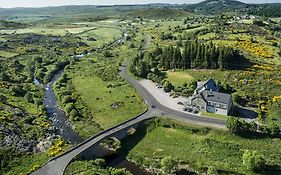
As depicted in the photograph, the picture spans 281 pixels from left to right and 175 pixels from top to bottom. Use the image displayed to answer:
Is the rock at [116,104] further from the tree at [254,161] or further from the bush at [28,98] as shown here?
the tree at [254,161]

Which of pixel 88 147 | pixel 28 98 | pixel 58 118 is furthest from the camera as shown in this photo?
pixel 28 98

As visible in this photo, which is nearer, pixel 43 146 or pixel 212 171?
pixel 212 171

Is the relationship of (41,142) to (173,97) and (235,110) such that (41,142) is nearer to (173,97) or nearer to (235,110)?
(173,97)

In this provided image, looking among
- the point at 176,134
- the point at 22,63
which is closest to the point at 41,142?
the point at 176,134

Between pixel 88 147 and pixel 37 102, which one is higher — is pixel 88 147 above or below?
below

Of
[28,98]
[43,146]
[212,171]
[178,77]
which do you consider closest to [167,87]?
[178,77]

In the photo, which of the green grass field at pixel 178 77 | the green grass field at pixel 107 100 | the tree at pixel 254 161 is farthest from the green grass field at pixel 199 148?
the green grass field at pixel 178 77

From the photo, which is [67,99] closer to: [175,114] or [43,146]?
[43,146]

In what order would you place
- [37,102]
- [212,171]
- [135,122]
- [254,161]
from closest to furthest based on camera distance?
[254,161] → [212,171] → [135,122] → [37,102]
